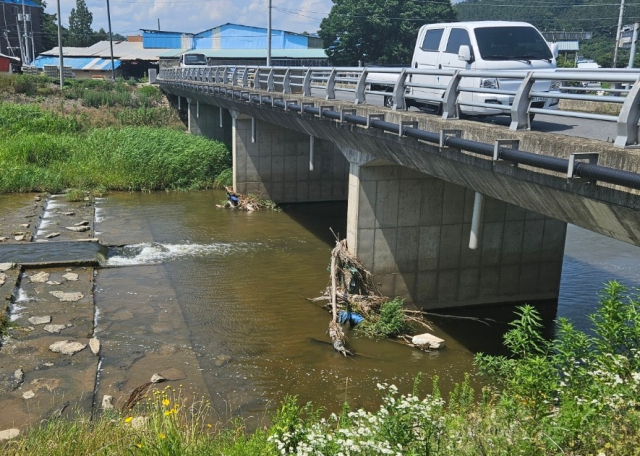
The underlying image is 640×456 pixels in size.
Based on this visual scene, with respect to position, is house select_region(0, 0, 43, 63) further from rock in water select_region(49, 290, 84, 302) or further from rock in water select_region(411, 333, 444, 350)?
rock in water select_region(411, 333, 444, 350)

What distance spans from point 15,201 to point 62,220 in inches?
163

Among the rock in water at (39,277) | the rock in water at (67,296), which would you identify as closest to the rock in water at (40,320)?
the rock in water at (67,296)

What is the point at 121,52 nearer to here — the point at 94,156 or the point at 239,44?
the point at 239,44

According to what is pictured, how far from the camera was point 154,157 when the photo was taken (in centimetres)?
2989

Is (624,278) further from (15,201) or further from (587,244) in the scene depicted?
(15,201)

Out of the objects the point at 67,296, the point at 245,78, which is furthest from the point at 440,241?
the point at 245,78

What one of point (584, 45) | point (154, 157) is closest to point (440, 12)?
point (584, 45)

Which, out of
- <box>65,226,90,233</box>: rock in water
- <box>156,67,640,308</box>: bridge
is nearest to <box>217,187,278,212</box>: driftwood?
<box>156,67,640,308</box>: bridge

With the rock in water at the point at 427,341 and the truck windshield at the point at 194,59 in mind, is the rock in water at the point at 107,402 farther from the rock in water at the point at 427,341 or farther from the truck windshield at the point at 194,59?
the truck windshield at the point at 194,59

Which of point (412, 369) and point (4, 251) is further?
point (4, 251)

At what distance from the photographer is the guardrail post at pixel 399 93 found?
11.8 meters

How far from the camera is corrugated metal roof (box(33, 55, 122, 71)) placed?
73762 mm

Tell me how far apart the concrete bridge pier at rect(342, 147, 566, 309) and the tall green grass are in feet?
52.6

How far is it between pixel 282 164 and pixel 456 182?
15.9 m
